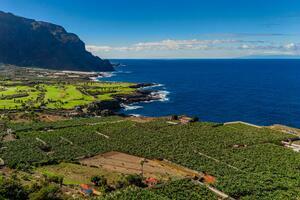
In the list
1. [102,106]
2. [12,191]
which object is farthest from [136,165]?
[102,106]

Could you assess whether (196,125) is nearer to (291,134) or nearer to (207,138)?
(207,138)

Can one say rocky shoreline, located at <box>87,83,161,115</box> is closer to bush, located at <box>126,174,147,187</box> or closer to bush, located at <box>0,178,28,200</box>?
bush, located at <box>126,174,147,187</box>

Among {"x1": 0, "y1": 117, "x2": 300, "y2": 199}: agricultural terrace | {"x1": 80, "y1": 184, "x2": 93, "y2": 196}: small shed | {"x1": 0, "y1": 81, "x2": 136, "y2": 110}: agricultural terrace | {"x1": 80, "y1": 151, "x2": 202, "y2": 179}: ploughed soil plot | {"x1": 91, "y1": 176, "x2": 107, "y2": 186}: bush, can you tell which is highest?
{"x1": 0, "y1": 81, "x2": 136, "y2": 110}: agricultural terrace

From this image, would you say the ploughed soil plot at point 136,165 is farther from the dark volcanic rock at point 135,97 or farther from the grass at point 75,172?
the dark volcanic rock at point 135,97

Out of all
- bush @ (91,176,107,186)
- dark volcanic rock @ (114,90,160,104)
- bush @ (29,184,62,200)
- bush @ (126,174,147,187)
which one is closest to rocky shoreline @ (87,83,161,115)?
dark volcanic rock @ (114,90,160,104)

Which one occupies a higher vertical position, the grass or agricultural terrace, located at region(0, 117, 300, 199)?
agricultural terrace, located at region(0, 117, 300, 199)

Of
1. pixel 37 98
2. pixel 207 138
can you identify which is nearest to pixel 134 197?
pixel 207 138
